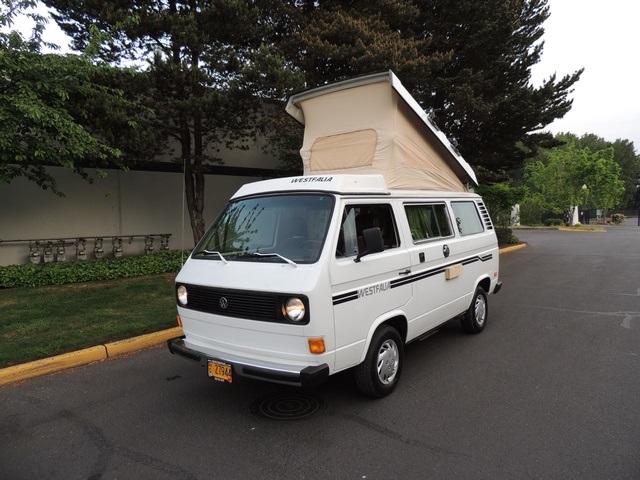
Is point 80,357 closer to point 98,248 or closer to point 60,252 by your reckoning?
point 60,252

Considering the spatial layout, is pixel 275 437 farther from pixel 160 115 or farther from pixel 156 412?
pixel 160 115

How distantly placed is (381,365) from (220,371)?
1.51 meters

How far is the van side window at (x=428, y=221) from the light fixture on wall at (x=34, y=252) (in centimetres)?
1029

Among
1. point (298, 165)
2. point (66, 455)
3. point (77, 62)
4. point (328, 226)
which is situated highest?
point (77, 62)

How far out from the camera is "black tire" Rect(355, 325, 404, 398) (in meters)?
3.85

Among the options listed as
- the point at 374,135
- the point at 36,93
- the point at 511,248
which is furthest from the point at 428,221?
the point at 511,248

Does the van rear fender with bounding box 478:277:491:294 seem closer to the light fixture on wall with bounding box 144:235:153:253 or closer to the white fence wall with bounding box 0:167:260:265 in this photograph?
the white fence wall with bounding box 0:167:260:265

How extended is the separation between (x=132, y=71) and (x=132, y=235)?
6350mm

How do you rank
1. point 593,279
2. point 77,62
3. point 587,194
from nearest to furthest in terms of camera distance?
point 77,62 → point 593,279 → point 587,194

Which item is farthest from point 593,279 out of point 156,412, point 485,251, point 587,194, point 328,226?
point 587,194

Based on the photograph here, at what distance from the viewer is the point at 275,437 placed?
342cm

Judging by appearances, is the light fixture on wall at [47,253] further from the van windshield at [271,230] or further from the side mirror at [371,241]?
the side mirror at [371,241]

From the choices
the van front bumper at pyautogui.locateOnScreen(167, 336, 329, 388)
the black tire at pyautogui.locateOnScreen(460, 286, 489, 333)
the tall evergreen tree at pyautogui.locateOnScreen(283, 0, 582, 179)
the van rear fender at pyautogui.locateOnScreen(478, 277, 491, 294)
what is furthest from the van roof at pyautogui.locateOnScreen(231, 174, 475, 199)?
the tall evergreen tree at pyautogui.locateOnScreen(283, 0, 582, 179)

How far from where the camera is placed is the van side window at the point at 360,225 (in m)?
3.80
